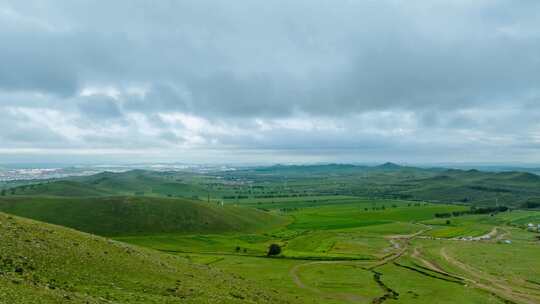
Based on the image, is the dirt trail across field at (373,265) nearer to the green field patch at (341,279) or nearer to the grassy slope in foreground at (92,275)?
the green field patch at (341,279)

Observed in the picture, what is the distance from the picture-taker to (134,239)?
130 m

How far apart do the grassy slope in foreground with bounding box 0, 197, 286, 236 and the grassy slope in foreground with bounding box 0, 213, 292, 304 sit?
8765cm

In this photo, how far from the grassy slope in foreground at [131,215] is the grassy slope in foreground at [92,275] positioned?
288ft

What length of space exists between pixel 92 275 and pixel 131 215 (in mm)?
115139

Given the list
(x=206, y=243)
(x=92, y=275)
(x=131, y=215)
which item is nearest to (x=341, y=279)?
(x=92, y=275)

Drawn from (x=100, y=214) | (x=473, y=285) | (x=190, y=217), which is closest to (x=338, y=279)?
(x=473, y=285)

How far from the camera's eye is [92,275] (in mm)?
44312

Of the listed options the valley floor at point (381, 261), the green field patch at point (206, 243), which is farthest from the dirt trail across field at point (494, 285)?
the green field patch at point (206, 243)

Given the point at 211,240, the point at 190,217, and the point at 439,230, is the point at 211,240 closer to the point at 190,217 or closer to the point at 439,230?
the point at 190,217

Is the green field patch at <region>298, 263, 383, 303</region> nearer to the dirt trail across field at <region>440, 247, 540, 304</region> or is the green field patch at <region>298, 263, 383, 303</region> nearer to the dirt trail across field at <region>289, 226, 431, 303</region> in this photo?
the dirt trail across field at <region>289, 226, 431, 303</region>

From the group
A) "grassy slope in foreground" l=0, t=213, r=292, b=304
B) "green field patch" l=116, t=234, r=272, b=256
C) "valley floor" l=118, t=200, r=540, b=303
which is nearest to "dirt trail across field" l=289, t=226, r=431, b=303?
"valley floor" l=118, t=200, r=540, b=303

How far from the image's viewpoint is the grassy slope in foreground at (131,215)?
147m

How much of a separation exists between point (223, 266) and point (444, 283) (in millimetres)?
44380

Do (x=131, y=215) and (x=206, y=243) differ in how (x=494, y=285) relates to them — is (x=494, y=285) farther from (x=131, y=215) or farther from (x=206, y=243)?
(x=131, y=215)
